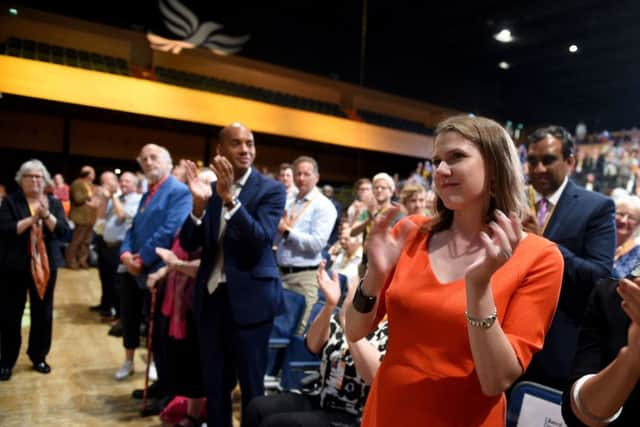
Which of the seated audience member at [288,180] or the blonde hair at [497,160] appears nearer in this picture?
the blonde hair at [497,160]

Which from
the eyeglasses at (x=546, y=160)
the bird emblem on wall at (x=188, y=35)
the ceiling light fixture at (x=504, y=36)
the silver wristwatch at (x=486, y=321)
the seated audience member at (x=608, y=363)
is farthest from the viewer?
the bird emblem on wall at (x=188, y=35)

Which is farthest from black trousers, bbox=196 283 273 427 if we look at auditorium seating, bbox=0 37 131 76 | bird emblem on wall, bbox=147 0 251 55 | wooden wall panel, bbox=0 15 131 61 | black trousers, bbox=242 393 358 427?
bird emblem on wall, bbox=147 0 251 55

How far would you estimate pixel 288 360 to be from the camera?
10.2 ft

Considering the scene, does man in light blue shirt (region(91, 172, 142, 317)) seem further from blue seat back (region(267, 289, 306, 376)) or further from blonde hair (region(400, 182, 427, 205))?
blonde hair (region(400, 182, 427, 205))

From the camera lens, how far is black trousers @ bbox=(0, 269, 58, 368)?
381 centimetres

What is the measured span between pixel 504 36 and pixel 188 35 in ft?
22.9

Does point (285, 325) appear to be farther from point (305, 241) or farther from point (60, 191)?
point (60, 191)

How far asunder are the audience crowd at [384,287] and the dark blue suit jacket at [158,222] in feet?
0.03

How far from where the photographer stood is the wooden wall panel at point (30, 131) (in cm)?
1105

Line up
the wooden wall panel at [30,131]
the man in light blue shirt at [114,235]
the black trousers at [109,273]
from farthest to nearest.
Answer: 1. the wooden wall panel at [30,131]
2. the black trousers at [109,273]
3. the man in light blue shirt at [114,235]

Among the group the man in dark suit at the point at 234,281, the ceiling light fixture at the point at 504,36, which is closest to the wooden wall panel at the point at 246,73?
the ceiling light fixture at the point at 504,36

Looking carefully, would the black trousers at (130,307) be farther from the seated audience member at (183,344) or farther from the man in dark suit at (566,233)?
the man in dark suit at (566,233)

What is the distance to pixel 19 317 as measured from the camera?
3.86m

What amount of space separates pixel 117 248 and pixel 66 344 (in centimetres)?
110
